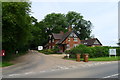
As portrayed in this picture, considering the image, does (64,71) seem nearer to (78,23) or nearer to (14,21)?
(14,21)

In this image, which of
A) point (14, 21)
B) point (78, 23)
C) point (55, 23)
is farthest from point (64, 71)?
point (78, 23)

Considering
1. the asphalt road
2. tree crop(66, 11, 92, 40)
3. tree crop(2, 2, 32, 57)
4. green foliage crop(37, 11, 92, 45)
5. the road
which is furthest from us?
tree crop(66, 11, 92, 40)

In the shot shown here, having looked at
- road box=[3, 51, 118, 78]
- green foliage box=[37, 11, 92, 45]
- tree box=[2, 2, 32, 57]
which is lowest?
road box=[3, 51, 118, 78]

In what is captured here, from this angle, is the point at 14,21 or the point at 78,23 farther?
the point at 78,23

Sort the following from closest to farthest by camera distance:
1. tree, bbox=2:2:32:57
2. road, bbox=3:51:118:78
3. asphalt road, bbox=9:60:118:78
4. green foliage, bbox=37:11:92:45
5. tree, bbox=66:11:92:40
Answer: asphalt road, bbox=9:60:118:78
road, bbox=3:51:118:78
tree, bbox=2:2:32:57
green foliage, bbox=37:11:92:45
tree, bbox=66:11:92:40

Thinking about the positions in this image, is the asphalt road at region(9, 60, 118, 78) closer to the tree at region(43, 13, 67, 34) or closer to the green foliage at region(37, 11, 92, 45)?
the green foliage at region(37, 11, 92, 45)

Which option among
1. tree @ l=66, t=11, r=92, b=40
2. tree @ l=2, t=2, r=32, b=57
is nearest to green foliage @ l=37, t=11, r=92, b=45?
tree @ l=66, t=11, r=92, b=40

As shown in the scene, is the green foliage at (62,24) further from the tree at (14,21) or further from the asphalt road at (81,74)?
the asphalt road at (81,74)

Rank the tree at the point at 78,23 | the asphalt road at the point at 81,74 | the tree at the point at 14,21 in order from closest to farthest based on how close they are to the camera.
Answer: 1. the asphalt road at the point at 81,74
2. the tree at the point at 14,21
3. the tree at the point at 78,23

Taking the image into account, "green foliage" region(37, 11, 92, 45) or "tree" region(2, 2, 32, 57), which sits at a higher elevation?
"green foliage" region(37, 11, 92, 45)

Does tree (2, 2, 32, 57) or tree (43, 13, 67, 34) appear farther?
tree (43, 13, 67, 34)

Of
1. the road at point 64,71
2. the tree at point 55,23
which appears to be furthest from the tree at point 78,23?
the road at point 64,71

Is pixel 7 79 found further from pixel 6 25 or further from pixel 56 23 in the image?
pixel 56 23

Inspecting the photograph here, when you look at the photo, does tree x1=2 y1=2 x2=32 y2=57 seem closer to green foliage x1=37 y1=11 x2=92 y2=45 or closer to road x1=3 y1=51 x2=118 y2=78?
road x1=3 y1=51 x2=118 y2=78
